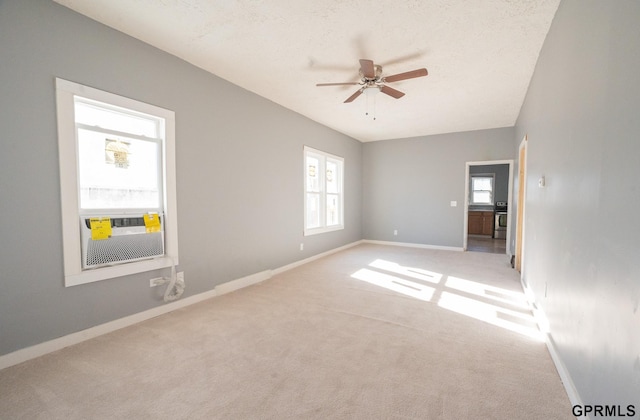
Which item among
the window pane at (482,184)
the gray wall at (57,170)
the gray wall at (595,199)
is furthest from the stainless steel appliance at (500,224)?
the gray wall at (57,170)

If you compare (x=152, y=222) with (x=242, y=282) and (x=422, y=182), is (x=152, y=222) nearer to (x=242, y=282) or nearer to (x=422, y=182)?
(x=242, y=282)

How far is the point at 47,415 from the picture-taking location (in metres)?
1.44

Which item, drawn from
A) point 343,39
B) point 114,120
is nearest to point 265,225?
point 114,120

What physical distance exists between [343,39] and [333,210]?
3.99 meters

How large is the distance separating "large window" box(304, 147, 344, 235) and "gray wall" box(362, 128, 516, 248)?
1.21 metres

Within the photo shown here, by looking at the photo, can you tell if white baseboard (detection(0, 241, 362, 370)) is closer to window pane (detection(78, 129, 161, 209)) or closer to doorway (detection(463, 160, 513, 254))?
window pane (detection(78, 129, 161, 209))


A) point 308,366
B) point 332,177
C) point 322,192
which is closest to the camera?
point 308,366

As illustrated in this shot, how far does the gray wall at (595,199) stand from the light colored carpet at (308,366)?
16.4 inches

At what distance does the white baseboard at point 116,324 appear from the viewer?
74.7 inches

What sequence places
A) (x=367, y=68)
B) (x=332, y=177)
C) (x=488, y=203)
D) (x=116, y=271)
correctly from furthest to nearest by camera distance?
(x=488, y=203) → (x=332, y=177) → (x=367, y=68) → (x=116, y=271)

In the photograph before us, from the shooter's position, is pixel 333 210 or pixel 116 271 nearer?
pixel 116 271

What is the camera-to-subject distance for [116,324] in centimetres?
238

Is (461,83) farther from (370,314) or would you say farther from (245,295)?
(245,295)

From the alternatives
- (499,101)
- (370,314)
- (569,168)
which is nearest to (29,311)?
(370,314)
